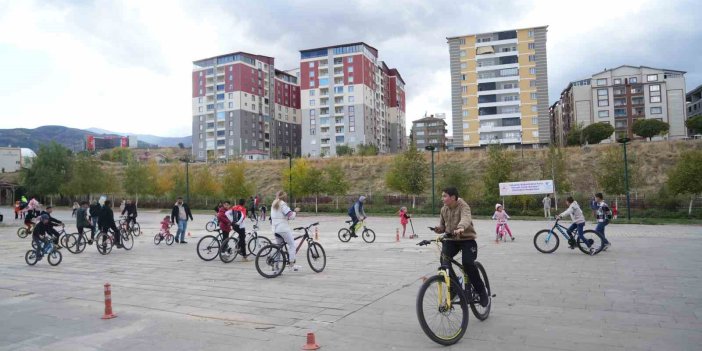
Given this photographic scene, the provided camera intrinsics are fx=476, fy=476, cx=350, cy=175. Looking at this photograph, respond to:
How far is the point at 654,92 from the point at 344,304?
9729cm

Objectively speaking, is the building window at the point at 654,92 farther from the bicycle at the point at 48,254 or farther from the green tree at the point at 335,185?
the bicycle at the point at 48,254

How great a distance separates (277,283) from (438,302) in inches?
188

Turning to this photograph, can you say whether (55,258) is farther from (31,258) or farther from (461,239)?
(461,239)

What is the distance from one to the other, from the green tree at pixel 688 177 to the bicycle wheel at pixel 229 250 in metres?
29.4

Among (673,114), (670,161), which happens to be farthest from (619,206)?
(673,114)

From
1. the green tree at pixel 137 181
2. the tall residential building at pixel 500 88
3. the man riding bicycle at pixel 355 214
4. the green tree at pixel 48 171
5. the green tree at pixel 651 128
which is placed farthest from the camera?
the tall residential building at pixel 500 88

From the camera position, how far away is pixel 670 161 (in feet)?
174

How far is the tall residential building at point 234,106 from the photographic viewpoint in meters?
103

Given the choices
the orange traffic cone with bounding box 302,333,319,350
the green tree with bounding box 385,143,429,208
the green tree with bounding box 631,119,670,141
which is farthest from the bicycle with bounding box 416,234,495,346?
the green tree with bounding box 631,119,670,141

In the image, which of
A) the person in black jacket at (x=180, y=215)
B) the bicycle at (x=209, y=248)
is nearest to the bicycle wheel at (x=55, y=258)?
the bicycle at (x=209, y=248)

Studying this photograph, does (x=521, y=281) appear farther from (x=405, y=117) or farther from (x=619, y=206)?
(x=405, y=117)

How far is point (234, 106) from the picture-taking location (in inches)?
4070

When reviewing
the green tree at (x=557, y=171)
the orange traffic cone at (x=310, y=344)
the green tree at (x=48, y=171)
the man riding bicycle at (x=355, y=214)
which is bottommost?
the orange traffic cone at (x=310, y=344)

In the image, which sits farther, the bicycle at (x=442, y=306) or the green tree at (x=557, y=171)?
the green tree at (x=557, y=171)
